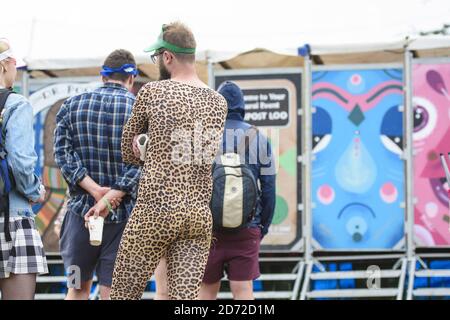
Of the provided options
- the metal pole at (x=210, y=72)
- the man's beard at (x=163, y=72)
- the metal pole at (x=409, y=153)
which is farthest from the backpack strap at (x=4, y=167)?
the metal pole at (x=409, y=153)

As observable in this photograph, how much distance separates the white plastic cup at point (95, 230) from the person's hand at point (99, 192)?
16cm

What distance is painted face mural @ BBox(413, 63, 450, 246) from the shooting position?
891 cm

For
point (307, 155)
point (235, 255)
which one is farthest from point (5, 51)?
point (307, 155)

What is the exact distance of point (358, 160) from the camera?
30.1 ft

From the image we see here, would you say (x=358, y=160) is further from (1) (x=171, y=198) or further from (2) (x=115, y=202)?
(1) (x=171, y=198)

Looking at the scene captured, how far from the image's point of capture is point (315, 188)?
366 inches

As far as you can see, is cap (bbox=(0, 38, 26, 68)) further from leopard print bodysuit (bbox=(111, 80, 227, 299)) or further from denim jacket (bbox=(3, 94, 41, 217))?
leopard print bodysuit (bbox=(111, 80, 227, 299))

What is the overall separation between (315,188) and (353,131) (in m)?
0.65

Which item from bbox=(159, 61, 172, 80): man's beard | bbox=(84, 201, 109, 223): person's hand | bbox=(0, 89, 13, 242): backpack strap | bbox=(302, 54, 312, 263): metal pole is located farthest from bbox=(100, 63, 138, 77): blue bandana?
bbox=(302, 54, 312, 263): metal pole

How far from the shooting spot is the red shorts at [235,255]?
630 cm

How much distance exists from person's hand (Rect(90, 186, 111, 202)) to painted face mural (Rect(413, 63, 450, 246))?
4062 millimetres

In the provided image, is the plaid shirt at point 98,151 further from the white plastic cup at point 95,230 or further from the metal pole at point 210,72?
the metal pole at point 210,72
